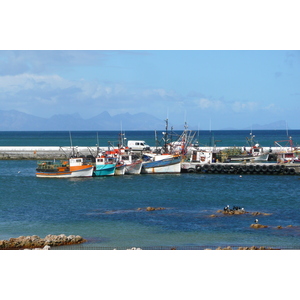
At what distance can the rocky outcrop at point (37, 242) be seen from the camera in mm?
24391

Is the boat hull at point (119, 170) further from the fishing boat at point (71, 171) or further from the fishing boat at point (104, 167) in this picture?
the fishing boat at point (71, 171)

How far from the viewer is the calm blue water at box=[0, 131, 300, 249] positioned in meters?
27.0

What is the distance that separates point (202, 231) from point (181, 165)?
34.4m

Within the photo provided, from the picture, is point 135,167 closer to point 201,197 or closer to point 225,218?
point 201,197

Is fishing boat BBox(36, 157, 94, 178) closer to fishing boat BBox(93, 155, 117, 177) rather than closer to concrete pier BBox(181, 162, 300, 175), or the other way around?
fishing boat BBox(93, 155, 117, 177)

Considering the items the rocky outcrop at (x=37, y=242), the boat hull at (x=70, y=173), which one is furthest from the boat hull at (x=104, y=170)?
the rocky outcrop at (x=37, y=242)

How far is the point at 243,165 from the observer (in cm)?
6131

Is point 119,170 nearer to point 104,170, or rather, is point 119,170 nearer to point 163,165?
point 104,170

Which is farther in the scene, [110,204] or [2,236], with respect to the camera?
[110,204]

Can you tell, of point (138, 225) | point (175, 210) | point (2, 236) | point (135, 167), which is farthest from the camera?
point (135, 167)

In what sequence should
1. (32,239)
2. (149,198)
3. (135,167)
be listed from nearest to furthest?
1. (32,239)
2. (149,198)
3. (135,167)

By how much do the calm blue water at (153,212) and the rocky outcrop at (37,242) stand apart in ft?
2.55

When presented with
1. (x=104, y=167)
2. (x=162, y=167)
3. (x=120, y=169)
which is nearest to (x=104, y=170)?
(x=104, y=167)

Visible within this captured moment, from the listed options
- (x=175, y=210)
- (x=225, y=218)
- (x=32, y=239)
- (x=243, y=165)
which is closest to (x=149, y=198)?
(x=175, y=210)
